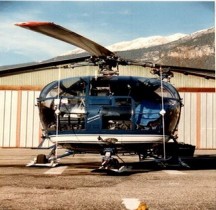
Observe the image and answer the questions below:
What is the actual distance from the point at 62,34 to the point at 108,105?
2860mm

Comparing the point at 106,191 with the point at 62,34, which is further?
the point at 62,34

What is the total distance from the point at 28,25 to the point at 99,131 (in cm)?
361

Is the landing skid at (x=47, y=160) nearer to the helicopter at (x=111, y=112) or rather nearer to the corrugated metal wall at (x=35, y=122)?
the helicopter at (x=111, y=112)

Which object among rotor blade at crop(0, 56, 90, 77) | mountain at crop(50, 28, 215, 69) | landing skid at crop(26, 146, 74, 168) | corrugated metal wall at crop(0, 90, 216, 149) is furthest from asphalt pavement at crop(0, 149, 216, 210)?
mountain at crop(50, 28, 215, 69)

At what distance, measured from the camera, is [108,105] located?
30.8 ft

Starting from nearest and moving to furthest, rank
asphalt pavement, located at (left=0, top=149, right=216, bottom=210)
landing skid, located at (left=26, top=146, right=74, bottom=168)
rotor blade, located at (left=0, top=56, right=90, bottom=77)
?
asphalt pavement, located at (left=0, top=149, right=216, bottom=210), rotor blade, located at (left=0, top=56, right=90, bottom=77), landing skid, located at (left=26, top=146, right=74, bottom=168)

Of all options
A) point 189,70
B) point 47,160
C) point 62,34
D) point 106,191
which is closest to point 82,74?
point 47,160

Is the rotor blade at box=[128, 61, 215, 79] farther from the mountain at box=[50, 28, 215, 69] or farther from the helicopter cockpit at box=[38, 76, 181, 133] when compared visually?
the mountain at box=[50, 28, 215, 69]

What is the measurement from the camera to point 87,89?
31.8 feet

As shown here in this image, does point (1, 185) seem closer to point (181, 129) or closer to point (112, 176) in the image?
point (112, 176)

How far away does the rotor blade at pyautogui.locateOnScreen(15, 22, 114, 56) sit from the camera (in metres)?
6.28

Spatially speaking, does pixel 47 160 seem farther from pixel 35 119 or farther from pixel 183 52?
pixel 183 52

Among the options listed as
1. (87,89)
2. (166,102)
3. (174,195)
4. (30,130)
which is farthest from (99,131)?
(30,130)

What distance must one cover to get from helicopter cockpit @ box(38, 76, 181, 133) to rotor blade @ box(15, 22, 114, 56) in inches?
60.4
